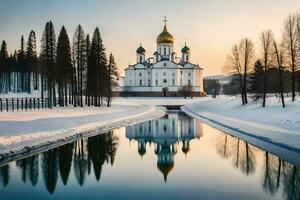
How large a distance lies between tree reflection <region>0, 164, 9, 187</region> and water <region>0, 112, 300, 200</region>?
0.11 feet

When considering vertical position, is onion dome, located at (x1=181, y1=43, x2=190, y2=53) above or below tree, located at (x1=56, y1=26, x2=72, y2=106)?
above

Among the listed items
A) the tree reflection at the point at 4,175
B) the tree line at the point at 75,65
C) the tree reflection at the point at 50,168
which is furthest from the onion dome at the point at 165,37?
the tree reflection at the point at 4,175

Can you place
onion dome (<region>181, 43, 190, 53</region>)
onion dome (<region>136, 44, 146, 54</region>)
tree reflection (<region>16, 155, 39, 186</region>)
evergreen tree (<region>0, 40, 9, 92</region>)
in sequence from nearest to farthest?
tree reflection (<region>16, 155, 39, 186</region>)
evergreen tree (<region>0, 40, 9, 92</region>)
onion dome (<region>136, 44, 146, 54</region>)
onion dome (<region>181, 43, 190, 53</region>)

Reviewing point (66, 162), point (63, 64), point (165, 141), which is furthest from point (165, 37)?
point (66, 162)

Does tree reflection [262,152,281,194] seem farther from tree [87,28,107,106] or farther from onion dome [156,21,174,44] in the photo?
onion dome [156,21,174,44]

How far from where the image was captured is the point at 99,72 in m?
55.6

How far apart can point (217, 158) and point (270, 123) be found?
1437 centimetres

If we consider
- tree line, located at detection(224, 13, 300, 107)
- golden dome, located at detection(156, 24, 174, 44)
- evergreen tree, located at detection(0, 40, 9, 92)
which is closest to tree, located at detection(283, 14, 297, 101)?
tree line, located at detection(224, 13, 300, 107)

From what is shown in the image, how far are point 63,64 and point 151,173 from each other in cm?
4000

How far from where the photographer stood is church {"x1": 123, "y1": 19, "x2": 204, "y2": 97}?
4668 inches

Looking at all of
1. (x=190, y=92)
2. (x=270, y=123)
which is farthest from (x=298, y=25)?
(x=190, y=92)

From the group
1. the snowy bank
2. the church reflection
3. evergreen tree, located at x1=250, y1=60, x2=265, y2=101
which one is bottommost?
the church reflection

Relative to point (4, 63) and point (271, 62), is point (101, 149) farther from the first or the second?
point (4, 63)

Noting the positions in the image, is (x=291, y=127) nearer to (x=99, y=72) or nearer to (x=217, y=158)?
(x=217, y=158)
